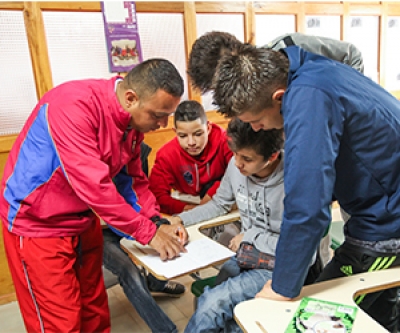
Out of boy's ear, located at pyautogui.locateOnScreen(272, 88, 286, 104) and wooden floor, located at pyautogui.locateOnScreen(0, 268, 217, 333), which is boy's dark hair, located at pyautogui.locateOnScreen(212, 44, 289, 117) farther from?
wooden floor, located at pyautogui.locateOnScreen(0, 268, 217, 333)

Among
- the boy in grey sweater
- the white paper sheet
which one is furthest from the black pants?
the white paper sheet

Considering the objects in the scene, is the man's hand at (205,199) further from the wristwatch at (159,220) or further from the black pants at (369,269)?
the black pants at (369,269)

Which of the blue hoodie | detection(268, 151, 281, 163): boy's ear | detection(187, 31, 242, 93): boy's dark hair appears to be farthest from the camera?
detection(187, 31, 242, 93): boy's dark hair

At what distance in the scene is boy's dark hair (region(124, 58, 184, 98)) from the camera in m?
1.39

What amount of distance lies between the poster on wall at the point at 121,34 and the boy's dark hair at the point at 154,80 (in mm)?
1330

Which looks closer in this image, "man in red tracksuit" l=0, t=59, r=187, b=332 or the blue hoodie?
the blue hoodie

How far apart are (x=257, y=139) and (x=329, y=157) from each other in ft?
1.72

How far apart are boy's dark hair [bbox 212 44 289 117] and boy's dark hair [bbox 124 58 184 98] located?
0.39 meters

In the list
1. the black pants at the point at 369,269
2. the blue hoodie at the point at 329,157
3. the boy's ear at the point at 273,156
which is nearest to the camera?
the blue hoodie at the point at 329,157

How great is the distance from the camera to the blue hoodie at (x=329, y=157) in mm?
886

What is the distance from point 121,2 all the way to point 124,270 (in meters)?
1.80

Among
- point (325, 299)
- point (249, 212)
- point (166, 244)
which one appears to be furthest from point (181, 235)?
point (325, 299)

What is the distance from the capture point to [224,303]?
1.22 metres

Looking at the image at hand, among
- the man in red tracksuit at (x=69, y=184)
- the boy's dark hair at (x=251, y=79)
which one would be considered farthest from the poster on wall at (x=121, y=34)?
the boy's dark hair at (x=251, y=79)
